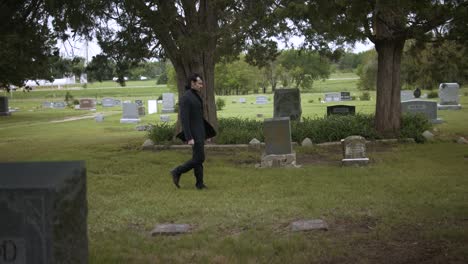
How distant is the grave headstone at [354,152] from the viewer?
39.7 ft

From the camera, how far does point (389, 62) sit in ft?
56.1

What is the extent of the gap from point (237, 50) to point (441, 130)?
7.97 meters

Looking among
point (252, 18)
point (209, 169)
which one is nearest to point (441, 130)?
point (252, 18)

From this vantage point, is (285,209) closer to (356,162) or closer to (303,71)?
(356,162)

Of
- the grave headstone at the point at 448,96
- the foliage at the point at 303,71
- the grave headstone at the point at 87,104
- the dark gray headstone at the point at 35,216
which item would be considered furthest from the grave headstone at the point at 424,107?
the foliage at the point at 303,71

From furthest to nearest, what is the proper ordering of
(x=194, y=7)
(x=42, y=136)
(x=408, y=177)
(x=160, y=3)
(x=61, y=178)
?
(x=42, y=136), (x=194, y=7), (x=160, y=3), (x=408, y=177), (x=61, y=178)

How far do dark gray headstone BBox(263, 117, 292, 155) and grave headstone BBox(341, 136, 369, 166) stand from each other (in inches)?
49.5

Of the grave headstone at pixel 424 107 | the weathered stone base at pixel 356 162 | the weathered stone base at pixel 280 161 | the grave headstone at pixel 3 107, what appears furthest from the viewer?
the grave headstone at pixel 3 107

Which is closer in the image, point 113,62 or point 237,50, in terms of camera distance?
point 113,62

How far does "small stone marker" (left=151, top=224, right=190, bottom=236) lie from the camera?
6.52 meters

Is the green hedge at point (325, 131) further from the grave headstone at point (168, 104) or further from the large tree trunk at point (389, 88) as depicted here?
the grave headstone at point (168, 104)

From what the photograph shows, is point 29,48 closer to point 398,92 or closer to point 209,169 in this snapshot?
point 209,169

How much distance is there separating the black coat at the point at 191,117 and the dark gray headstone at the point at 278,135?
11.4 ft

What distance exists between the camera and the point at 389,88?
17234mm
